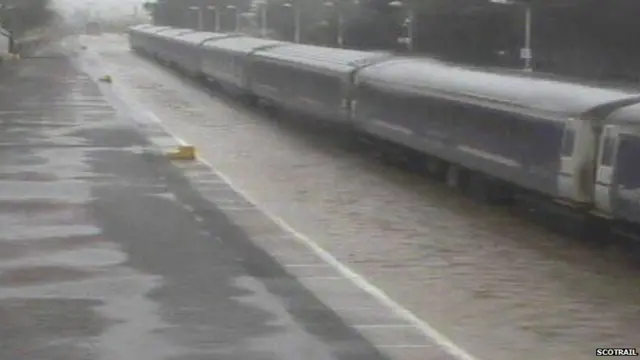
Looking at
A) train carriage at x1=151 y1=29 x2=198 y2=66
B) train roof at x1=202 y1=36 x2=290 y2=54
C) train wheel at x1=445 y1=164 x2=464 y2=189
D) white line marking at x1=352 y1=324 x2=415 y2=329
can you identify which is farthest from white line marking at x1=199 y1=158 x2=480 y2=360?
train carriage at x1=151 y1=29 x2=198 y2=66

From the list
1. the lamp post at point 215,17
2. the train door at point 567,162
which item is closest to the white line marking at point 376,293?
the train door at point 567,162

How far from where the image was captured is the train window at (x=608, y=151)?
15745mm

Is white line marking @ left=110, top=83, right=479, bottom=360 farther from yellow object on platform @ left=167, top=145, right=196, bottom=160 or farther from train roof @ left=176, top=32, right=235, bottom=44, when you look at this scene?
train roof @ left=176, top=32, right=235, bottom=44

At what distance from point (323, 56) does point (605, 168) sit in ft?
59.9

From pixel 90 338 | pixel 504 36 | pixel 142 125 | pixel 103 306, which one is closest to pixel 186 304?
pixel 103 306

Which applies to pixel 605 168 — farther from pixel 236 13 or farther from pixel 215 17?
pixel 215 17

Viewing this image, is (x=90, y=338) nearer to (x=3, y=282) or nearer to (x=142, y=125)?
(x=3, y=282)

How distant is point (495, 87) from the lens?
68.0 feet

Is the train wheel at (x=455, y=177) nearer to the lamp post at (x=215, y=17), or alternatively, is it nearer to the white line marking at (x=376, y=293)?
the white line marking at (x=376, y=293)

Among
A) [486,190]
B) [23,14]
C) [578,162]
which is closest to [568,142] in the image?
[578,162]

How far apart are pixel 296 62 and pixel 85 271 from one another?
2128cm

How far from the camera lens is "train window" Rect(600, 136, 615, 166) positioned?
51.7 feet

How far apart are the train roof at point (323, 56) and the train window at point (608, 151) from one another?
46.0 feet

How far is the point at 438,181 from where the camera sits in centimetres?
2433
